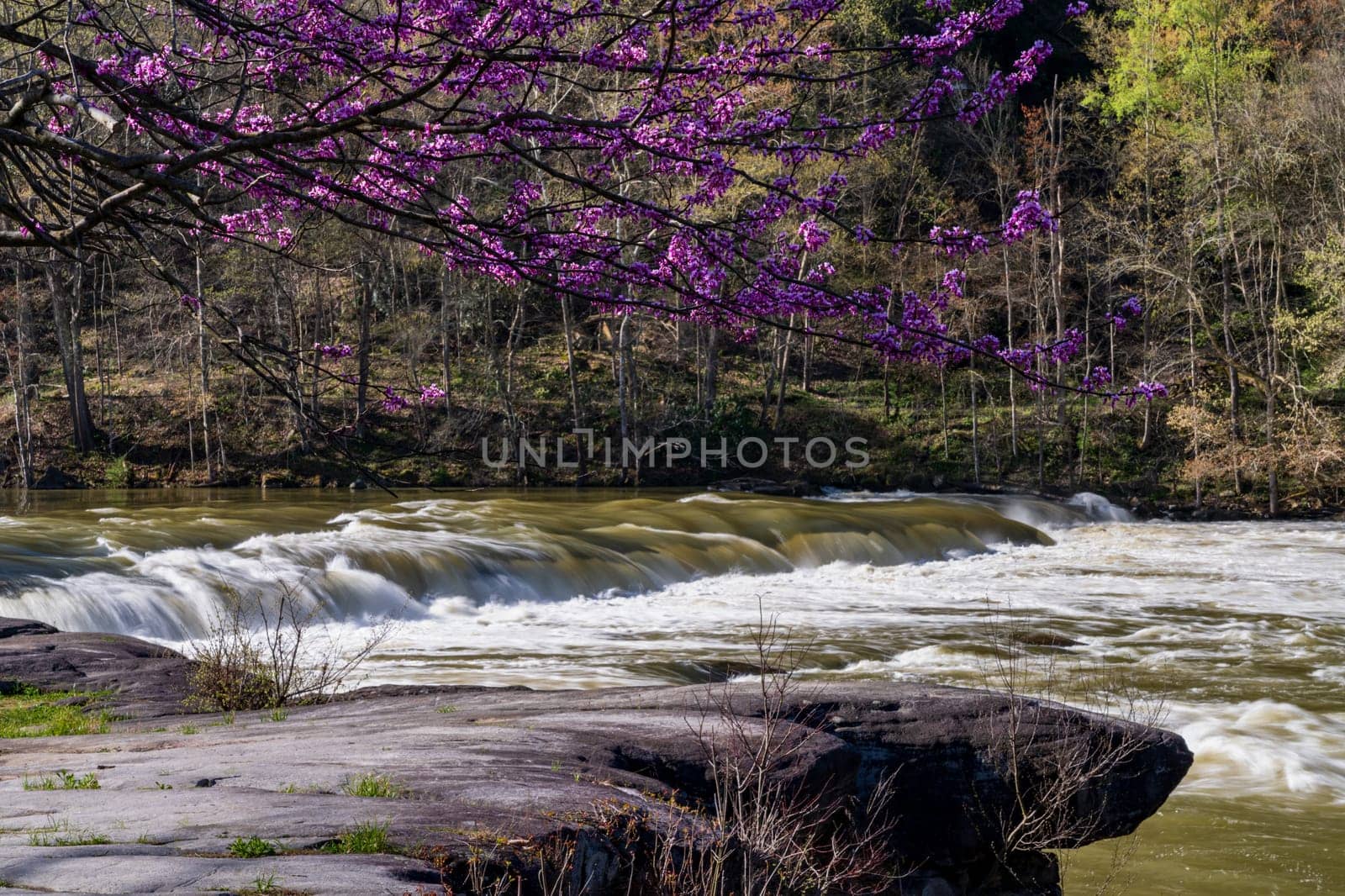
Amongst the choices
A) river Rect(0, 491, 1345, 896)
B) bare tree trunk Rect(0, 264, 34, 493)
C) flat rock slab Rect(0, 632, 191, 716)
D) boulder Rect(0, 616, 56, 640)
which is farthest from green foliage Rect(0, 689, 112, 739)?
bare tree trunk Rect(0, 264, 34, 493)

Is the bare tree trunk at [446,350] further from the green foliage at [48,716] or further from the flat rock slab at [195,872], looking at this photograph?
the flat rock slab at [195,872]

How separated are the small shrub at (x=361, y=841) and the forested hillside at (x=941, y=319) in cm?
2205

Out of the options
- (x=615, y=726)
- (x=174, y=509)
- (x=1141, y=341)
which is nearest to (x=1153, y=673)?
(x=615, y=726)

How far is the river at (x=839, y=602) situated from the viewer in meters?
9.68

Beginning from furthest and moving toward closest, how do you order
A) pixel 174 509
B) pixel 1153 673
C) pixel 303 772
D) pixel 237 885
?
pixel 174 509 < pixel 1153 673 < pixel 303 772 < pixel 237 885

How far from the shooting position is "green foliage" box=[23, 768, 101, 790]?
17.1ft

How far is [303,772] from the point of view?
538 centimetres

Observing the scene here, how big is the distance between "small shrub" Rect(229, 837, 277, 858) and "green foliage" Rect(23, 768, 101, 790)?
1413mm

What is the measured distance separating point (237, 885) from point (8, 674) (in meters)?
7.44

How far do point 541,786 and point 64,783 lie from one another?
6.97ft

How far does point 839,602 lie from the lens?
18453mm

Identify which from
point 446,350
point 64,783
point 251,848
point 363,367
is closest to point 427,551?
point 64,783

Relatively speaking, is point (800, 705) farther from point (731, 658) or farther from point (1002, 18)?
point (731, 658)

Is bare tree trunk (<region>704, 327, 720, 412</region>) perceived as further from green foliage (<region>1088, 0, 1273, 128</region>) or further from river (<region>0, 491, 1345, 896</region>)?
green foliage (<region>1088, 0, 1273, 128</region>)
